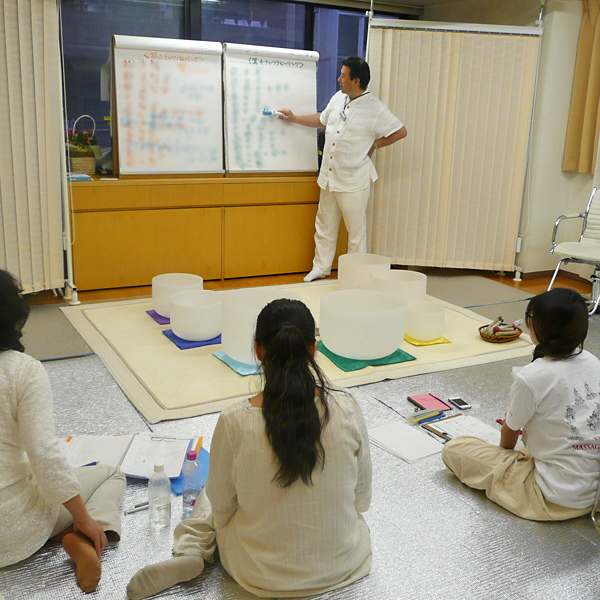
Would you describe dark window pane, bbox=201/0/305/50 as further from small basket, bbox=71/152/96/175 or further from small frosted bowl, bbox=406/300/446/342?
small frosted bowl, bbox=406/300/446/342

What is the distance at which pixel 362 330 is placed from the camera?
3.43 meters

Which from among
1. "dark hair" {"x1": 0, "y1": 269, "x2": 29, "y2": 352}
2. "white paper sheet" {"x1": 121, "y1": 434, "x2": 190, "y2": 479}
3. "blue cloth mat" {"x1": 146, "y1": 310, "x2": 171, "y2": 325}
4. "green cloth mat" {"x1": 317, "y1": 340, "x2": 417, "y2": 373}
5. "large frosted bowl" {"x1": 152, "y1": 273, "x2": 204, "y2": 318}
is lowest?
"white paper sheet" {"x1": 121, "y1": 434, "x2": 190, "y2": 479}

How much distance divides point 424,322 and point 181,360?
4.54ft

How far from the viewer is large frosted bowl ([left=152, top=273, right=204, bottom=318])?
4.06 metres

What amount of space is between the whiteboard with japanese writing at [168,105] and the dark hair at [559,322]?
3.41 m

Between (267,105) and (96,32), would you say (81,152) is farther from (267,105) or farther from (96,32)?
(267,105)

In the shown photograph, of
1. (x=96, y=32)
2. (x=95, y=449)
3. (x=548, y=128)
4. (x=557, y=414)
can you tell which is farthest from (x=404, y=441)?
(x=96, y=32)

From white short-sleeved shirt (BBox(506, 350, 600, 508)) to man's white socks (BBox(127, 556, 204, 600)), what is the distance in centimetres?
109

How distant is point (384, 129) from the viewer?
5.05 m

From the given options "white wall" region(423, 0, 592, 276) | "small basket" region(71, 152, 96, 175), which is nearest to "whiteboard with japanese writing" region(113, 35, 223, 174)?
"small basket" region(71, 152, 96, 175)

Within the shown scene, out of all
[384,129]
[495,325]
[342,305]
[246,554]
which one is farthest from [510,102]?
[246,554]

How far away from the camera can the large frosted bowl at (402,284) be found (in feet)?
13.6

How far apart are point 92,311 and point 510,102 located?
353 cm

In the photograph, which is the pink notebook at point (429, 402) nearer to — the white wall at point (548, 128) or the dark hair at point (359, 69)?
the dark hair at point (359, 69)
